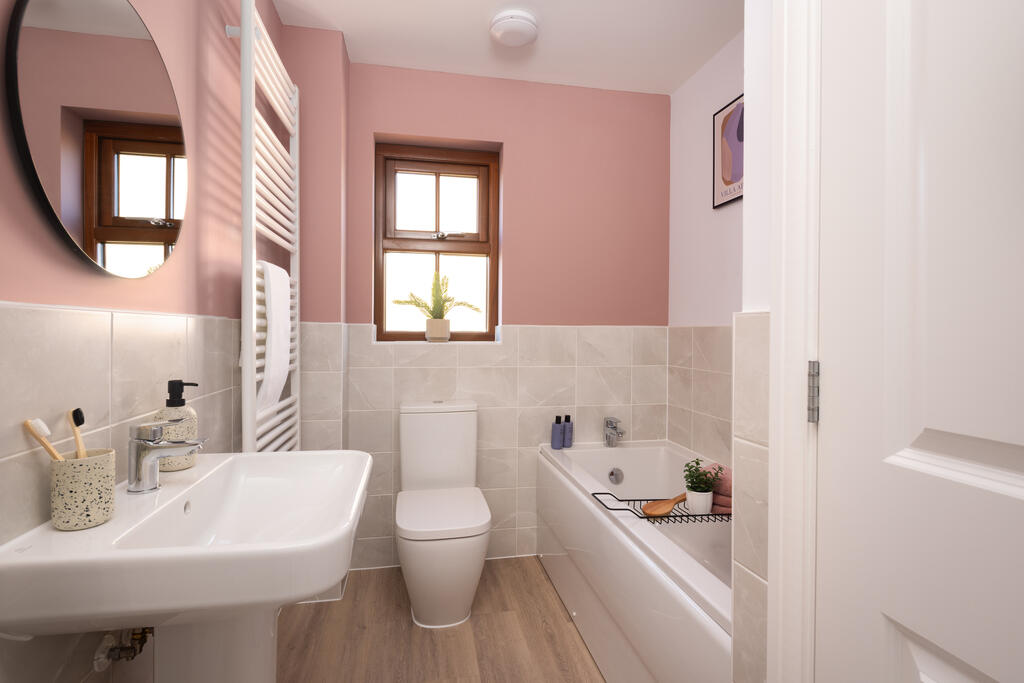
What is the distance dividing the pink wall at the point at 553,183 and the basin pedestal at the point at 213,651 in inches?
61.9

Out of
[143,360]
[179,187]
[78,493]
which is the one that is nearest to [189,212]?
[179,187]

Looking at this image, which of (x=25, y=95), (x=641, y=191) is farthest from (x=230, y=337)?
(x=641, y=191)

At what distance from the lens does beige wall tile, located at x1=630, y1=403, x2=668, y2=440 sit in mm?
2703

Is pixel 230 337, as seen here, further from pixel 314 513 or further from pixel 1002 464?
pixel 1002 464

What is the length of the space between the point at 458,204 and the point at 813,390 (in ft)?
7.61

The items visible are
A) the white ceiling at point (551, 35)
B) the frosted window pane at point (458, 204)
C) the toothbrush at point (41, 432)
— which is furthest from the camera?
the frosted window pane at point (458, 204)

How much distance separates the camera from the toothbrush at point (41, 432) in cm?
76

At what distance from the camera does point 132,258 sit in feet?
3.40

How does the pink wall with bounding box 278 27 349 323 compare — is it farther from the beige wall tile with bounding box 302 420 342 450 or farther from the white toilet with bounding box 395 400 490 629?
the white toilet with bounding box 395 400 490 629

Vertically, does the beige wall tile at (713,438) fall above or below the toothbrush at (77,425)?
below

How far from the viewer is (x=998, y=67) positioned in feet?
1.73

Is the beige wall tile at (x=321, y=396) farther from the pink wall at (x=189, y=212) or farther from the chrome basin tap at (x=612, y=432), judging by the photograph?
the chrome basin tap at (x=612, y=432)

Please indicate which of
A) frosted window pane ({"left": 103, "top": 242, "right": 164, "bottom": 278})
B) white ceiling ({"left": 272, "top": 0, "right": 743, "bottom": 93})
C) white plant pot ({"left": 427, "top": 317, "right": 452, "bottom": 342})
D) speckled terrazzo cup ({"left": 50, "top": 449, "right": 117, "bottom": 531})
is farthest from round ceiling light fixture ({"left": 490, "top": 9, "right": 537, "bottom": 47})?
speckled terrazzo cup ({"left": 50, "top": 449, "right": 117, "bottom": 531})

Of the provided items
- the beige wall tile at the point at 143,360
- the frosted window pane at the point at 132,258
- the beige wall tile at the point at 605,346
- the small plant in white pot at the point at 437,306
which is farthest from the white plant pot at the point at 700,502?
the frosted window pane at the point at 132,258
